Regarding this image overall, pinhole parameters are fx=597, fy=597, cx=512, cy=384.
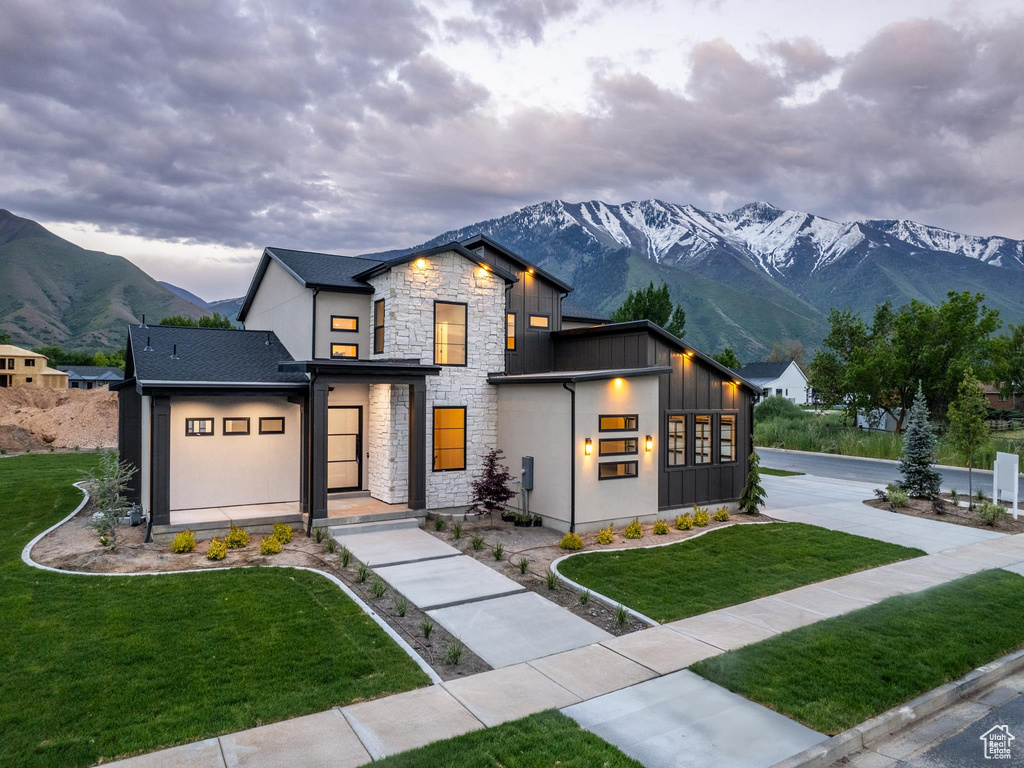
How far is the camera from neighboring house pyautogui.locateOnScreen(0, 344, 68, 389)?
6041 centimetres

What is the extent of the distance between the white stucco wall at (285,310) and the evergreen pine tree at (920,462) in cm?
1689

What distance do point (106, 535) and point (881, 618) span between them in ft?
41.8

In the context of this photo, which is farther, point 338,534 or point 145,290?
point 145,290

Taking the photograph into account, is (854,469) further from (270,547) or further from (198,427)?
(198,427)

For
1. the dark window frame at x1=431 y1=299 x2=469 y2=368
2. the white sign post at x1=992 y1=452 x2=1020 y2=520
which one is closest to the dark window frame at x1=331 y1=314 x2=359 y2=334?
the dark window frame at x1=431 y1=299 x2=469 y2=368

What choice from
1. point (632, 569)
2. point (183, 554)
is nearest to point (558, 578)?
point (632, 569)

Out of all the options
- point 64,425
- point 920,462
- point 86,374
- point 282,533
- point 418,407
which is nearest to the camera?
point 282,533

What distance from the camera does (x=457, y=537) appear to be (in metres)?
12.3

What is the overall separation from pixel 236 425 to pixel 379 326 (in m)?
4.05

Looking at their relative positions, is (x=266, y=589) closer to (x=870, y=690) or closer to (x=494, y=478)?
(x=494, y=478)

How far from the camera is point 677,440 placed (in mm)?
14641

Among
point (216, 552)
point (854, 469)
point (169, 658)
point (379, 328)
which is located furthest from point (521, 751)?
point (854, 469)

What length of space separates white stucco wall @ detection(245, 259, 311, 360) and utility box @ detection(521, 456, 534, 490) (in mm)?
6130

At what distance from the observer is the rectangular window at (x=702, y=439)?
14.9 metres
